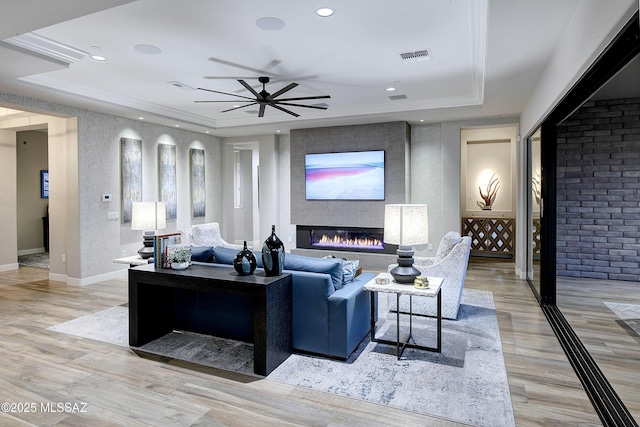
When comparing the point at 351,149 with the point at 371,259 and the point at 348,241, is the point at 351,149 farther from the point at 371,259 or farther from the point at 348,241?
the point at 371,259

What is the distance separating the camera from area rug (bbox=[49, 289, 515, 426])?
242cm

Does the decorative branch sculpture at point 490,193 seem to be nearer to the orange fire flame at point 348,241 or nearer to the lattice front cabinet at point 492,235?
the lattice front cabinet at point 492,235

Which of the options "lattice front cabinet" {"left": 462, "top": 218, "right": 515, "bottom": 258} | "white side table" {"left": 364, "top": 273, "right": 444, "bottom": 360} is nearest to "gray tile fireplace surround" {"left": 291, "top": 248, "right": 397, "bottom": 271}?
"lattice front cabinet" {"left": 462, "top": 218, "right": 515, "bottom": 258}

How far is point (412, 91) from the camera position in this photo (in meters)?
5.62

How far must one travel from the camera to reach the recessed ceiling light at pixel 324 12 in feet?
10.4

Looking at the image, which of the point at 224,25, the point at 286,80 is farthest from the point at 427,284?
the point at 286,80

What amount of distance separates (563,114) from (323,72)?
269 cm

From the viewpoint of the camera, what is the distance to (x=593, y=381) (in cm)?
265

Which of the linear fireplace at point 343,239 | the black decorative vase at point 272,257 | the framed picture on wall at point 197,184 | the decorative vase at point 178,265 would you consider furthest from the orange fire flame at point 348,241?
the decorative vase at point 178,265

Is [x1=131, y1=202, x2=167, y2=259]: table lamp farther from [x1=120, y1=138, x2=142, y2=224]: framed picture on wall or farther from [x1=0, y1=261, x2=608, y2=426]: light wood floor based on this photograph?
[x1=120, y1=138, x2=142, y2=224]: framed picture on wall

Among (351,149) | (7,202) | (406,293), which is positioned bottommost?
(406,293)

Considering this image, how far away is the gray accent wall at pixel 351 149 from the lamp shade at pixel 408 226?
361cm

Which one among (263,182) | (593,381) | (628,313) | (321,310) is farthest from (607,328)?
(263,182)

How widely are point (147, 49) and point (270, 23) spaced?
1498mm
